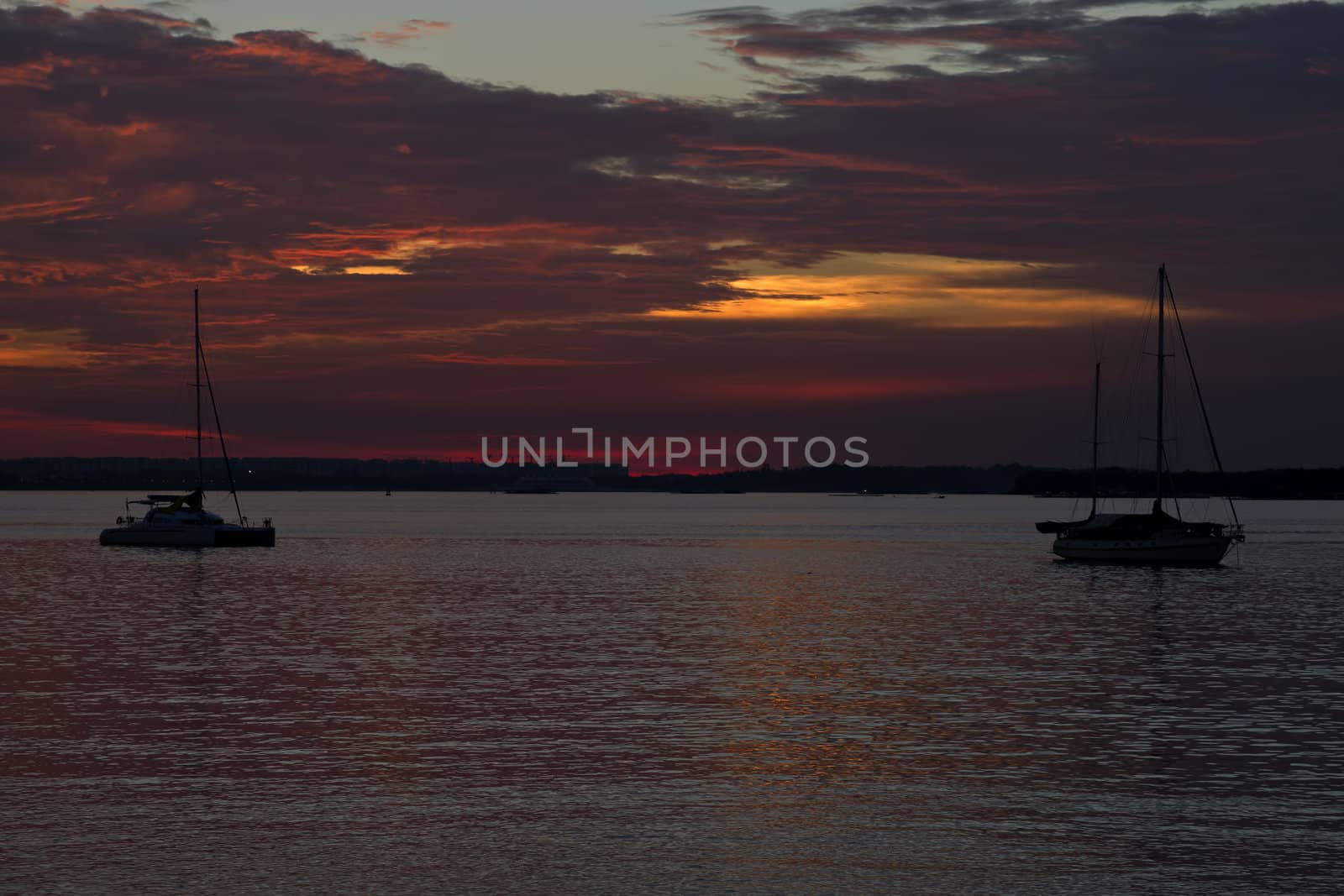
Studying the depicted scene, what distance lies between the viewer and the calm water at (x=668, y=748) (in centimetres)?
1909

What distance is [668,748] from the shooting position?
2852cm

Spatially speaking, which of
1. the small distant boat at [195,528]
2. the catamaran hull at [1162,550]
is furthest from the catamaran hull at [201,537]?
the catamaran hull at [1162,550]

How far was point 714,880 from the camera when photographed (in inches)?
715

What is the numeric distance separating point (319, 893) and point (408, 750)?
10.6 metres

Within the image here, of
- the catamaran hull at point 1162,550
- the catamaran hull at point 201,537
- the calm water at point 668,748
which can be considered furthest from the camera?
the catamaran hull at point 201,537

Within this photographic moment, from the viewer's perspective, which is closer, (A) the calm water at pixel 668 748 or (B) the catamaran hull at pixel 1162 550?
(A) the calm water at pixel 668 748

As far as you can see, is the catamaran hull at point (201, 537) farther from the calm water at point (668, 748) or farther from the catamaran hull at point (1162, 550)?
the catamaran hull at point (1162, 550)

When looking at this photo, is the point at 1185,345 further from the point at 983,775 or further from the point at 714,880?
the point at 714,880

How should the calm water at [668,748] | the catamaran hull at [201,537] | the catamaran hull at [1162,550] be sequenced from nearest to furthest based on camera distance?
1. the calm water at [668,748]
2. the catamaran hull at [1162,550]
3. the catamaran hull at [201,537]

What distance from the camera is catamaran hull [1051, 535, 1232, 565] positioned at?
101750 millimetres

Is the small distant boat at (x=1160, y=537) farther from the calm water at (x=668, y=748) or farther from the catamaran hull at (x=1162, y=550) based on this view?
the calm water at (x=668, y=748)

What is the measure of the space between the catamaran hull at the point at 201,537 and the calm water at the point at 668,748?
171 feet

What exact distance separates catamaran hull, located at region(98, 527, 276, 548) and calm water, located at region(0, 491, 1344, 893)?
5208cm

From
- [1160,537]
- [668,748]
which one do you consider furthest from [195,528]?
[668,748]
